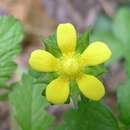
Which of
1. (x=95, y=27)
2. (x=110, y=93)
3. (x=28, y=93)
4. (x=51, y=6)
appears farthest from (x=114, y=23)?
(x=28, y=93)

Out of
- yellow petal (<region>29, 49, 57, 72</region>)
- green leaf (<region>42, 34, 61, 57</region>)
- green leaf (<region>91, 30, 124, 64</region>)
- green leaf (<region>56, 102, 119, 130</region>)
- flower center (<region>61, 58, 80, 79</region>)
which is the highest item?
green leaf (<region>42, 34, 61, 57</region>)

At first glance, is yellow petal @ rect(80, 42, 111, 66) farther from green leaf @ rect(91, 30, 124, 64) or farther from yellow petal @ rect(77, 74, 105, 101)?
green leaf @ rect(91, 30, 124, 64)

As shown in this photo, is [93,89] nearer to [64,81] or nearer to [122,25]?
[64,81]

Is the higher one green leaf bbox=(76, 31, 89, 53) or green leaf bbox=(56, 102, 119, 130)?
green leaf bbox=(76, 31, 89, 53)

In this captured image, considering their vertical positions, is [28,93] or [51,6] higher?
[51,6]

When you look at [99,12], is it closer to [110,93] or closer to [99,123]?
[110,93]

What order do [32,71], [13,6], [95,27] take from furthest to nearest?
[13,6], [95,27], [32,71]

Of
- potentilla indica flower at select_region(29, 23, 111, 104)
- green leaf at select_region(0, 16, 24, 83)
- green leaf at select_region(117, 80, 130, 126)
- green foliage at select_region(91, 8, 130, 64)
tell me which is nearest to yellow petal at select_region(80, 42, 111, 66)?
potentilla indica flower at select_region(29, 23, 111, 104)

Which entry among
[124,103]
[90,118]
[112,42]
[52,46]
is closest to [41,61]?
[52,46]
